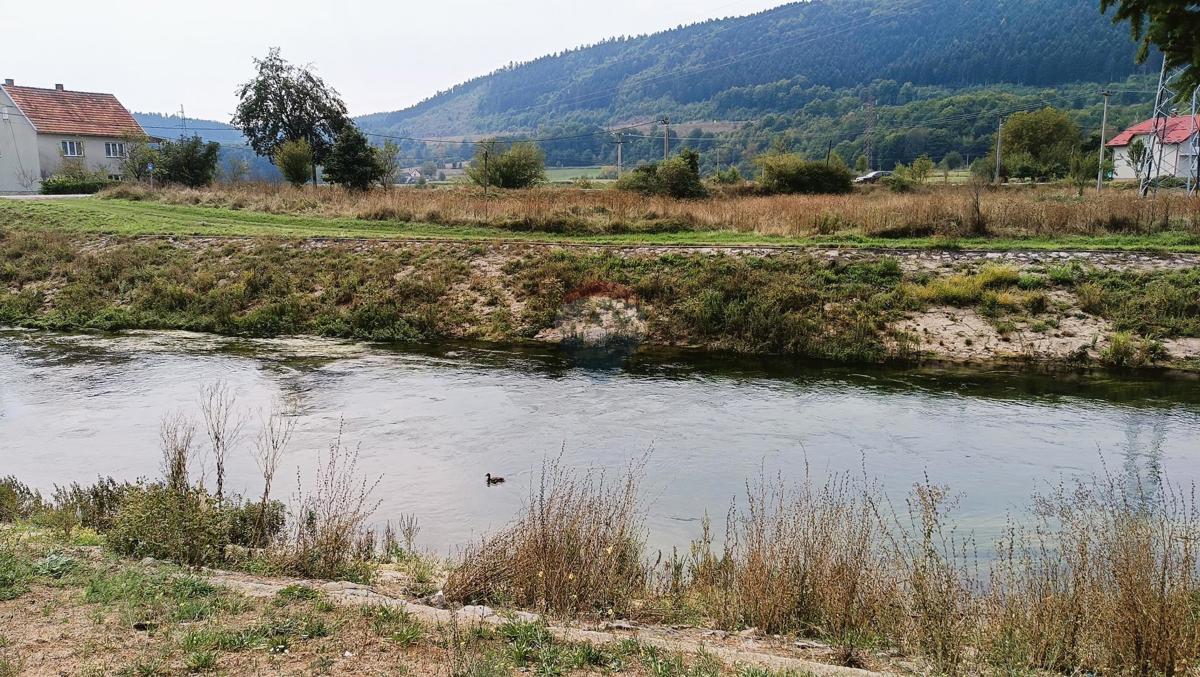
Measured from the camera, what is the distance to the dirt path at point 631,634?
18.7ft

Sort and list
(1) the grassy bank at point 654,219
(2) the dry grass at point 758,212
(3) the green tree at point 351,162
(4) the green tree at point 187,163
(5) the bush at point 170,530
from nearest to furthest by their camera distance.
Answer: (5) the bush at point 170,530 < (1) the grassy bank at point 654,219 < (2) the dry grass at point 758,212 < (3) the green tree at point 351,162 < (4) the green tree at point 187,163

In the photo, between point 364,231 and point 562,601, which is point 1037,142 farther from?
point 562,601

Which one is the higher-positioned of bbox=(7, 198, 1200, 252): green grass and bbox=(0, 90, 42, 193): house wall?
bbox=(0, 90, 42, 193): house wall

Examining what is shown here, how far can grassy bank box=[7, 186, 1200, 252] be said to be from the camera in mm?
25438

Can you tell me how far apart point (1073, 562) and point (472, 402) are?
1066cm

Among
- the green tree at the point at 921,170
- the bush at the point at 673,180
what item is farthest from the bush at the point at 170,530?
the green tree at the point at 921,170

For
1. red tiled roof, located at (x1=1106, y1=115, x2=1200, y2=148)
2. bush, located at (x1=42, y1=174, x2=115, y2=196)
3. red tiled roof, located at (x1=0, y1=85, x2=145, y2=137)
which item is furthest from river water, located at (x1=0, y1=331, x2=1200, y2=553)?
red tiled roof, located at (x1=1106, y1=115, x2=1200, y2=148)

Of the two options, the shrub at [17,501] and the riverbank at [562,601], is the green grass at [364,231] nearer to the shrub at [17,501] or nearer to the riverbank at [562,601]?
the riverbank at [562,601]

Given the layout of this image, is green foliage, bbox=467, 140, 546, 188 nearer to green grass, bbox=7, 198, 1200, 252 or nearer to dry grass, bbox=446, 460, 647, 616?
green grass, bbox=7, 198, 1200, 252

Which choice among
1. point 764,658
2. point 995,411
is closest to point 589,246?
point 995,411

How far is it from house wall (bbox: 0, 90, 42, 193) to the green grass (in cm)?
3120

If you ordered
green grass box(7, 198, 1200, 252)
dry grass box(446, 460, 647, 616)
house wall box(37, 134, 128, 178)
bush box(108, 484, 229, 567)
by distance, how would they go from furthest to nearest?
house wall box(37, 134, 128, 178), green grass box(7, 198, 1200, 252), bush box(108, 484, 229, 567), dry grass box(446, 460, 647, 616)

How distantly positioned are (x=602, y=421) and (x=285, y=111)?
52.6 meters

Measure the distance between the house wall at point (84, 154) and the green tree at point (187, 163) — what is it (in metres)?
15.4
